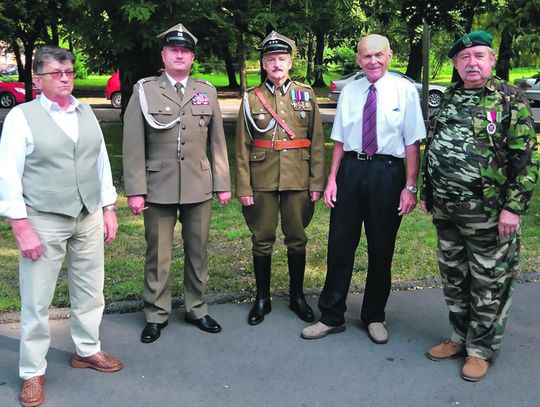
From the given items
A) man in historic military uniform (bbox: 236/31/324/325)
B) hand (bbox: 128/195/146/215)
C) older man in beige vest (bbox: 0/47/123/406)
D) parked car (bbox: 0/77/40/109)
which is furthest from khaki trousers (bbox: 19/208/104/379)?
parked car (bbox: 0/77/40/109)

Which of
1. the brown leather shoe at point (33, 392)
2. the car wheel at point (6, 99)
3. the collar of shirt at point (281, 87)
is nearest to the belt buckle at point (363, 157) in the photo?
the collar of shirt at point (281, 87)

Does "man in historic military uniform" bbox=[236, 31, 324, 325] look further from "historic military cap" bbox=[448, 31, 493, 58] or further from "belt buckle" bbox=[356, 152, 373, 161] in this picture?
"historic military cap" bbox=[448, 31, 493, 58]

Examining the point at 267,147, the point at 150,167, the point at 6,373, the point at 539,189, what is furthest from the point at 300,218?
the point at 539,189

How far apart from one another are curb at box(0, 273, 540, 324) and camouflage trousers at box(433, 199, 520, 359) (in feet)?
3.94

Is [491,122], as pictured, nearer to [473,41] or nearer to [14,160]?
[473,41]

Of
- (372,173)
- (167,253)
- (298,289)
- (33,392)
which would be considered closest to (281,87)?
(372,173)

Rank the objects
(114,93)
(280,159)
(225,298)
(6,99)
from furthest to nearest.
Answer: (6,99), (114,93), (225,298), (280,159)

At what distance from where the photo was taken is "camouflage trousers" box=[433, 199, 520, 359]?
11.4 feet

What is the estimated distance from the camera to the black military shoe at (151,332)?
403 cm

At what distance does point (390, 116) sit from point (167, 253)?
1.69 m

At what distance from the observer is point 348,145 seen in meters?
3.91

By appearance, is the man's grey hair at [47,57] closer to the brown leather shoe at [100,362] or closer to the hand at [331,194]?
the brown leather shoe at [100,362]

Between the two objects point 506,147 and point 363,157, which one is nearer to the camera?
point 506,147

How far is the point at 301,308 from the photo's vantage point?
14.5 ft
